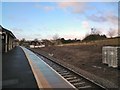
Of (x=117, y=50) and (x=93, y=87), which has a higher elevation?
(x=117, y=50)

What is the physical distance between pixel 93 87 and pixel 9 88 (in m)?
3.74

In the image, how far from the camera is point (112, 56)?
59.9 feet

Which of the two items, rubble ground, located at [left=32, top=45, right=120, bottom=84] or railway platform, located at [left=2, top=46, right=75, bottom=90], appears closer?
railway platform, located at [left=2, top=46, right=75, bottom=90]

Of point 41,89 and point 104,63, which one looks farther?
point 104,63

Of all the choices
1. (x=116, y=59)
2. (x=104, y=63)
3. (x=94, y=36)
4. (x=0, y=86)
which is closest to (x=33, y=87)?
(x=0, y=86)

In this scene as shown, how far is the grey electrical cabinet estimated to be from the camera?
17612 mm

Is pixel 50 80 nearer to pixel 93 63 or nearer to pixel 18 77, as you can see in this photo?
pixel 18 77

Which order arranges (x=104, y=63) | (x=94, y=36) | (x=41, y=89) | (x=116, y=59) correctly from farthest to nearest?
(x=94, y=36) < (x=104, y=63) < (x=116, y=59) < (x=41, y=89)

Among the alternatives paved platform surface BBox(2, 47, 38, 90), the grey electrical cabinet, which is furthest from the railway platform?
the grey electrical cabinet

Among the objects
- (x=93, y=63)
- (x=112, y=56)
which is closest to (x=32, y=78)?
(x=112, y=56)

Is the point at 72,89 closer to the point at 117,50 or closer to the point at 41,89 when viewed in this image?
the point at 41,89

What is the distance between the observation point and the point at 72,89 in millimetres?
10094

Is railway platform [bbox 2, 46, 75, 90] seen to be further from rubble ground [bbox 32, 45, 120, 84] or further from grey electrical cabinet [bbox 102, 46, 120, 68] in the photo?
grey electrical cabinet [bbox 102, 46, 120, 68]

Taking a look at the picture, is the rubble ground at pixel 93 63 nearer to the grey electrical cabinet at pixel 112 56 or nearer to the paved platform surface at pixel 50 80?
the grey electrical cabinet at pixel 112 56
